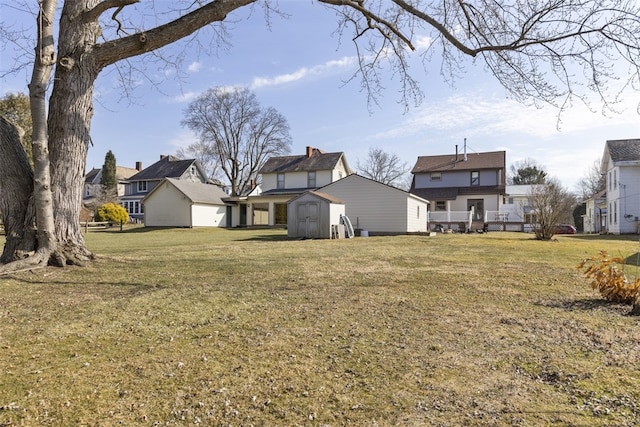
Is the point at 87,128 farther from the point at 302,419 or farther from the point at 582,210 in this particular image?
the point at 582,210

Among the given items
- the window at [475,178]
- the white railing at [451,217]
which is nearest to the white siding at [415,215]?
the white railing at [451,217]

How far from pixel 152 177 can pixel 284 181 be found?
20248 millimetres

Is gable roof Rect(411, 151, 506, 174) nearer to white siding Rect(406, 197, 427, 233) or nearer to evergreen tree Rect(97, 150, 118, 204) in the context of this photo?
white siding Rect(406, 197, 427, 233)

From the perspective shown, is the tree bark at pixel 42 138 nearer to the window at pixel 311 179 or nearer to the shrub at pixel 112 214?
the shrub at pixel 112 214

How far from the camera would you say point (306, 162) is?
39.0 m

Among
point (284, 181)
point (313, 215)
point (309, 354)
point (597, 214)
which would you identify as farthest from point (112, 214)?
point (597, 214)

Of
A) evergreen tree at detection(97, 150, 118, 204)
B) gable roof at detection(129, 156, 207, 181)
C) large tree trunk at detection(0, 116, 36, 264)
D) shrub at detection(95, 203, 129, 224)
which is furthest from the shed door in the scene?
evergreen tree at detection(97, 150, 118, 204)

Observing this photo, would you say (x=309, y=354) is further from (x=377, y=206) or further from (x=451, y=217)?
(x=451, y=217)

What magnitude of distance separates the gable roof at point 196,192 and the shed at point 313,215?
14996mm

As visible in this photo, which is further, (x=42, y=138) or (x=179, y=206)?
(x=179, y=206)

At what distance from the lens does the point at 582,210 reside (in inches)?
1924

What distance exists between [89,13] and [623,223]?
3109cm

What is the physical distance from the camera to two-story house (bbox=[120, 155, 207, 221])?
48.9 meters

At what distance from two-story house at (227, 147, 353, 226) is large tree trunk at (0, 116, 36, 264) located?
28.4m
